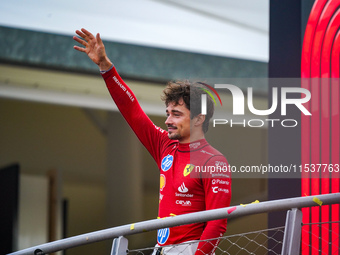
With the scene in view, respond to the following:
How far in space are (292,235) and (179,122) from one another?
88 centimetres

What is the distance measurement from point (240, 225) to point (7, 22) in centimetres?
621

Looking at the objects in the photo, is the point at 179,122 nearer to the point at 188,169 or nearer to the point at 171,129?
the point at 171,129

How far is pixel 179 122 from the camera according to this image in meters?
3.28

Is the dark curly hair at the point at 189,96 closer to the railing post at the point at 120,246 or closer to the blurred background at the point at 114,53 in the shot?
the railing post at the point at 120,246

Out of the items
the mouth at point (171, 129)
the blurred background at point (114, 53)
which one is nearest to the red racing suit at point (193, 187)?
the mouth at point (171, 129)

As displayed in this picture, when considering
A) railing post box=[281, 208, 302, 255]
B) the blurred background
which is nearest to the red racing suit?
railing post box=[281, 208, 302, 255]

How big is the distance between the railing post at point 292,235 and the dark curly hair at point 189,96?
0.80m

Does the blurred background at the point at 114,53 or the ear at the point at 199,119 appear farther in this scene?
the blurred background at the point at 114,53

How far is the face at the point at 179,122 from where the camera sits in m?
3.27

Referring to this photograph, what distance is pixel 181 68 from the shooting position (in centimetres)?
753

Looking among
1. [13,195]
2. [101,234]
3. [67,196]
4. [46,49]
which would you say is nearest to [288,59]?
[101,234]

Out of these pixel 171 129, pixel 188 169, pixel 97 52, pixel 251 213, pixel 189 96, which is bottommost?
pixel 251 213

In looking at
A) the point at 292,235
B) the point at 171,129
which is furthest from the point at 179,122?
the point at 292,235

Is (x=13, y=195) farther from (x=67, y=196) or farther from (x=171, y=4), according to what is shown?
(x=67, y=196)
